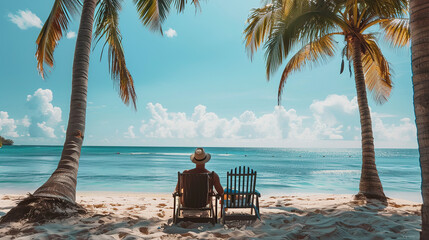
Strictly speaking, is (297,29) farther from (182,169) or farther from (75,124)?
(182,169)

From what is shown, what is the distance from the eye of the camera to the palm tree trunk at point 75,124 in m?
4.54

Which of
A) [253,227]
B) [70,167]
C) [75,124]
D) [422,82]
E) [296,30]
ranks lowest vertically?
[253,227]

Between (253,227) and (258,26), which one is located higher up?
(258,26)

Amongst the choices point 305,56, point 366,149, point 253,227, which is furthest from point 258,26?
point 253,227

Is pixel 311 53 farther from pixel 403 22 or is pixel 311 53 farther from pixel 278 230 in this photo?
pixel 278 230

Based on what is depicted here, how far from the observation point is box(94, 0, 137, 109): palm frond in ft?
21.7

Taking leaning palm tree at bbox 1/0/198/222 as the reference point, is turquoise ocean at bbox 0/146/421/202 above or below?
below

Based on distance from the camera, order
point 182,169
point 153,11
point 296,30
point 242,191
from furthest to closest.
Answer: point 182,169
point 153,11
point 296,30
point 242,191

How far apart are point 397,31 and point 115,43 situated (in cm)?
794

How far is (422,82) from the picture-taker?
2645 millimetres

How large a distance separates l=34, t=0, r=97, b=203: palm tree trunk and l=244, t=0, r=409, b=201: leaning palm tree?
Answer: 162 inches

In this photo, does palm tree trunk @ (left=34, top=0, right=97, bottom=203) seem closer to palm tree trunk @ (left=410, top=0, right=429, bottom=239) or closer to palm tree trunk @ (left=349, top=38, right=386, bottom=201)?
palm tree trunk @ (left=410, top=0, right=429, bottom=239)

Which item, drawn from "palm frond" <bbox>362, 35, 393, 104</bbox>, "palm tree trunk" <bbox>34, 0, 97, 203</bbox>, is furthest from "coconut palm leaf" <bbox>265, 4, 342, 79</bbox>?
"palm tree trunk" <bbox>34, 0, 97, 203</bbox>

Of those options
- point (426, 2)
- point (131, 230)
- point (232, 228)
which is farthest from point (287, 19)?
point (131, 230)
